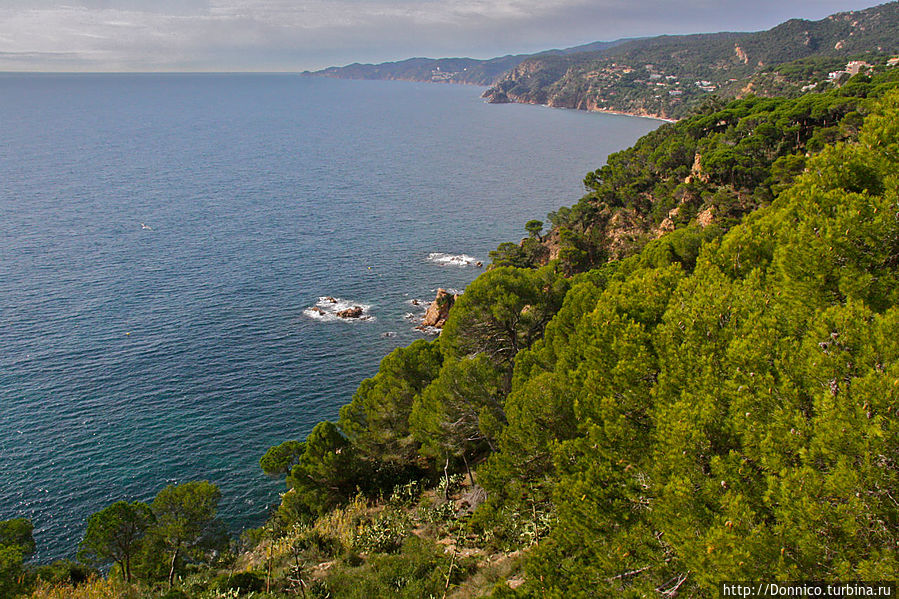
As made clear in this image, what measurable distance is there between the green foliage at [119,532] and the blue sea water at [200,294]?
24.2 feet

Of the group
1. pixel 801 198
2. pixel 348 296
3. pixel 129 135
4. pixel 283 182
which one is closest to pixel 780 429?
pixel 801 198

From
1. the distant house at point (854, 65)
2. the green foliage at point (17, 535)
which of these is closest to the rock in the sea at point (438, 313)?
the green foliage at point (17, 535)

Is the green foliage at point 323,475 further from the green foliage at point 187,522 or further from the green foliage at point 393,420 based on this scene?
the green foliage at point 187,522

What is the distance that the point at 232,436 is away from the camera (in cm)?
3912

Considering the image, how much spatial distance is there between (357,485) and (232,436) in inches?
589

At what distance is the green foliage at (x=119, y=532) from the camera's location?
78.9 ft

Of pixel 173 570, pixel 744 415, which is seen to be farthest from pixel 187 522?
pixel 744 415

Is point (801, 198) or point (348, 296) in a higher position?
point (801, 198)

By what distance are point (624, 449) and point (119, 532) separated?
2329 centimetres

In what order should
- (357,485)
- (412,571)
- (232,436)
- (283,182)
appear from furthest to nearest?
(283,182) → (232,436) → (357,485) → (412,571)

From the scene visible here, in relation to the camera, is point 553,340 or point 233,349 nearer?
point 553,340

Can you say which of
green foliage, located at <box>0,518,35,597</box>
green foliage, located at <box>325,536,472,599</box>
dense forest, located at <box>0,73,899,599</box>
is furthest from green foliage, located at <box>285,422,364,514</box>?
green foliage, located at <box>0,518,35,597</box>

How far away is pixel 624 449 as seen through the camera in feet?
44.6

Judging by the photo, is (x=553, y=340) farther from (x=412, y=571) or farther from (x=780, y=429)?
(x=780, y=429)
